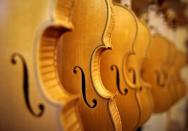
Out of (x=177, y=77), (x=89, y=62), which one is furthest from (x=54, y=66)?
(x=177, y=77)

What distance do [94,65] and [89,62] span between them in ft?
0.09

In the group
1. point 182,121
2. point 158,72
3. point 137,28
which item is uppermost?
point 137,28

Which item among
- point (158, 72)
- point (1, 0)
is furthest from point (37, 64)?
point (158, 72)

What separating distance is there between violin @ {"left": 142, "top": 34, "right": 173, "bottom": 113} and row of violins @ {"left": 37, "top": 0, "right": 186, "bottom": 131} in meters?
0.63

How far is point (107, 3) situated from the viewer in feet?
5.19

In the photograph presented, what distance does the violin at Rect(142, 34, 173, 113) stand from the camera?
308 cm

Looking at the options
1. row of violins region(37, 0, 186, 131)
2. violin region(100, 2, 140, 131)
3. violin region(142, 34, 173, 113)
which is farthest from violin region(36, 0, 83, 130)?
violin region(142, 34, 173, 113)

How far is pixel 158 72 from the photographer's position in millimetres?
3232

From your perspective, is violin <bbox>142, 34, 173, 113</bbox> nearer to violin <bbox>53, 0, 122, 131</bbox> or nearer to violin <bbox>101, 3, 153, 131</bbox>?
violin <bbox>101, 3, 153, 131</bbox>

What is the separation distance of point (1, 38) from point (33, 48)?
14cm

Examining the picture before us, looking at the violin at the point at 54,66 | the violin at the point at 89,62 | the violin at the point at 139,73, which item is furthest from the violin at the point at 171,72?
the violin at the point at 54,66

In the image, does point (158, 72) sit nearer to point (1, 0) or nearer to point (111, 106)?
point (111, 106)

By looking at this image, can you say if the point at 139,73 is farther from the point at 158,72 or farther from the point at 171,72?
the point at 171,72

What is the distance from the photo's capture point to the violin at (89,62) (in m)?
1.51
